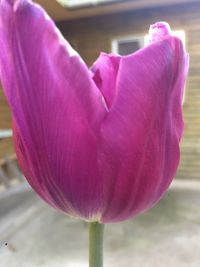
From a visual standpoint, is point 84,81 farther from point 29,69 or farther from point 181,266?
point 181,266

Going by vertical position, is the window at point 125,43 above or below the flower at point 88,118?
below

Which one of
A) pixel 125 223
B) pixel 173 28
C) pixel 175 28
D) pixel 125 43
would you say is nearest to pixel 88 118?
pixel 125 223

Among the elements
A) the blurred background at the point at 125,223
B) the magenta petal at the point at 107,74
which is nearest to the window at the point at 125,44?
the blurred background at the point at 125,223

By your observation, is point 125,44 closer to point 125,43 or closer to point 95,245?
point 125,43

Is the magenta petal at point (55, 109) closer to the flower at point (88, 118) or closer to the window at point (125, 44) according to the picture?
the flower at point (88, 118)

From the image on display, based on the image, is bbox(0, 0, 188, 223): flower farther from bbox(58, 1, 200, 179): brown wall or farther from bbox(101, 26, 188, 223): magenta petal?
bbox(58, 1, 200, 179): brown wall
